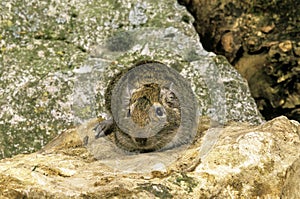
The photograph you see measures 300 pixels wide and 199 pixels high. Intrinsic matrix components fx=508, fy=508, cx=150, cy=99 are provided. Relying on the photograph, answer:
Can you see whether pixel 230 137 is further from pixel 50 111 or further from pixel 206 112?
pixel 50 111

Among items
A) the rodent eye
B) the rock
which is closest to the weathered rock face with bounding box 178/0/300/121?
the rodent eye

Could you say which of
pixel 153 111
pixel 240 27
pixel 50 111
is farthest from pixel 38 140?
pixel 240 27

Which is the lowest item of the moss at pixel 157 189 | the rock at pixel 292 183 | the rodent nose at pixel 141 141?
the rock at pixel 292 183

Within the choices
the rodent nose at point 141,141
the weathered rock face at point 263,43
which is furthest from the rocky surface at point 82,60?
the rodent nose at point 141,141

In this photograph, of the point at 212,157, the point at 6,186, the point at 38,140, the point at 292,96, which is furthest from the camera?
the point at 292,96

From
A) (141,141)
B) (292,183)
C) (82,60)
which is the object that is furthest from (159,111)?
(82,60)

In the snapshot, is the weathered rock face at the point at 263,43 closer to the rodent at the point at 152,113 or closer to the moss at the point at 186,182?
the rodent at the point at 152,113

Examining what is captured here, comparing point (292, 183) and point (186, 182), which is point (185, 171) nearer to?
point (186, 182)
